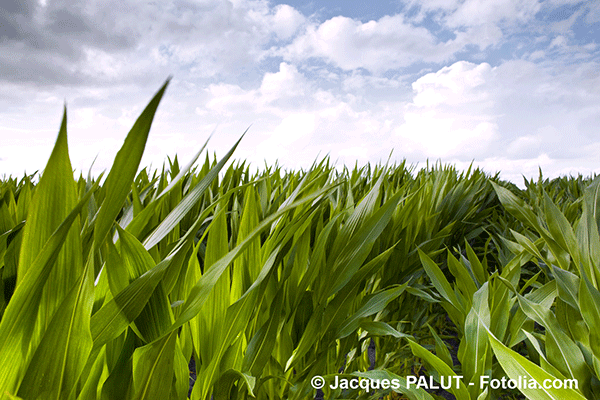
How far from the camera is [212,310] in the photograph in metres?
0.61

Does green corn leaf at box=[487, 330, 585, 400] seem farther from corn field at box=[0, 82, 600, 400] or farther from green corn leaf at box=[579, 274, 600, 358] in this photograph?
green corn leaf at box=[579, 274, 600, 358]

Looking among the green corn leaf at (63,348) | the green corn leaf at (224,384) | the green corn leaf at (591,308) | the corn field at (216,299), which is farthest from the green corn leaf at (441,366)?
the green corn leaf at (63,348)

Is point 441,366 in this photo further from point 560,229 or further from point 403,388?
point 560,229

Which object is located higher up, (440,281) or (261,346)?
(440,281)

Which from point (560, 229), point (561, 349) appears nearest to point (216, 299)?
point (561, 349)

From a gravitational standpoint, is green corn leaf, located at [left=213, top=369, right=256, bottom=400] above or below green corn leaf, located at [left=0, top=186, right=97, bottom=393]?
below

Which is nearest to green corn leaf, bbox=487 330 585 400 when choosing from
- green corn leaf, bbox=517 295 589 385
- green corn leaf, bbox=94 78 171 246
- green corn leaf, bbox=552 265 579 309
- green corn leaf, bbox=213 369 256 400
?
green corn leaf, bbox=517 295 589 385

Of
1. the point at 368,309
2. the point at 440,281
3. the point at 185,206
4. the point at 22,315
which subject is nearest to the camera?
the point at 22,315

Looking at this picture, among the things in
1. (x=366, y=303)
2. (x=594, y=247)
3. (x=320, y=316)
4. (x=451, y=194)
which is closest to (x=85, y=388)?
(x=320, y=316)

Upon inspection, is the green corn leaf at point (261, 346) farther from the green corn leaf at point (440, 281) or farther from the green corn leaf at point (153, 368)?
the green corn leaf at point (440, 281)

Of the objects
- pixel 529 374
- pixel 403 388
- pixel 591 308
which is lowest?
pixel 403 388

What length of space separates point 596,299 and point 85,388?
848mm

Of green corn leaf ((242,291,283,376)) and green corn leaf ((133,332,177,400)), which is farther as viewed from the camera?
green corn leaf ((242,291,283,376))

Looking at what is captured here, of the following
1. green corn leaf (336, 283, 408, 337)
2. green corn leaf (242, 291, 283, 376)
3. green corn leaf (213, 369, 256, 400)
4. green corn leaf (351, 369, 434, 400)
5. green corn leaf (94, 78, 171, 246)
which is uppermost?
green corn leaf (94, 78, 171, 246)
